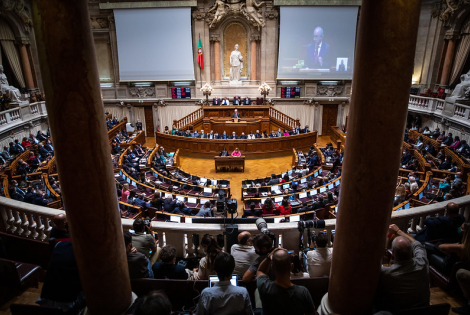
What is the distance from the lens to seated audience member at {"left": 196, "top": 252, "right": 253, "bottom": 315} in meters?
2.62

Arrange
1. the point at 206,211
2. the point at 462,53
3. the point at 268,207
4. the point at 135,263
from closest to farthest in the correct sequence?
the point at 135,263
the point at 206,211
the point at 268,207
the point at 462,53

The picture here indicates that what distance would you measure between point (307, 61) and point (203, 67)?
7463mm

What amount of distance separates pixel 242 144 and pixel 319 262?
524 inches

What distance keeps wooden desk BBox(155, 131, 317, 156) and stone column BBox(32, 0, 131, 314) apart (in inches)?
557

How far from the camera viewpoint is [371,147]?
7.55 feet

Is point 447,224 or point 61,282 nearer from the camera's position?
point 61,282

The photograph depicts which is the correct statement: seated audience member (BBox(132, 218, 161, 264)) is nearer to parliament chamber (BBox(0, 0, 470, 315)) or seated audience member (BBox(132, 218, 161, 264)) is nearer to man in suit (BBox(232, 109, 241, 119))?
parliament chamber (BBox(0, 0, 470, 315))

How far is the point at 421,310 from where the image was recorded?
268cm

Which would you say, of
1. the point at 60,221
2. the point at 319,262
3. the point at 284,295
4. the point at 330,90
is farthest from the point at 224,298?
the point at 330,90

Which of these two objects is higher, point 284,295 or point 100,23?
point 100,23

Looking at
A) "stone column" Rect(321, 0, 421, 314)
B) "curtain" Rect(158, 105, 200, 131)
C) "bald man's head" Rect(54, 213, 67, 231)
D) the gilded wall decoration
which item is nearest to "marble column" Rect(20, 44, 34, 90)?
"curtain" Rect(158, 105, 200, 131)

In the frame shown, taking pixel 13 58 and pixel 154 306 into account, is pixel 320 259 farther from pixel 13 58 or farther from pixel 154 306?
pixel 13 58

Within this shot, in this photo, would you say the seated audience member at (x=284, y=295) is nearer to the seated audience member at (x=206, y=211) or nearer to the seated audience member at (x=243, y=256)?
the seated audience member at (x=243, y=256)

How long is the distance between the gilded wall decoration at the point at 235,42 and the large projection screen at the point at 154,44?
8.64ft
